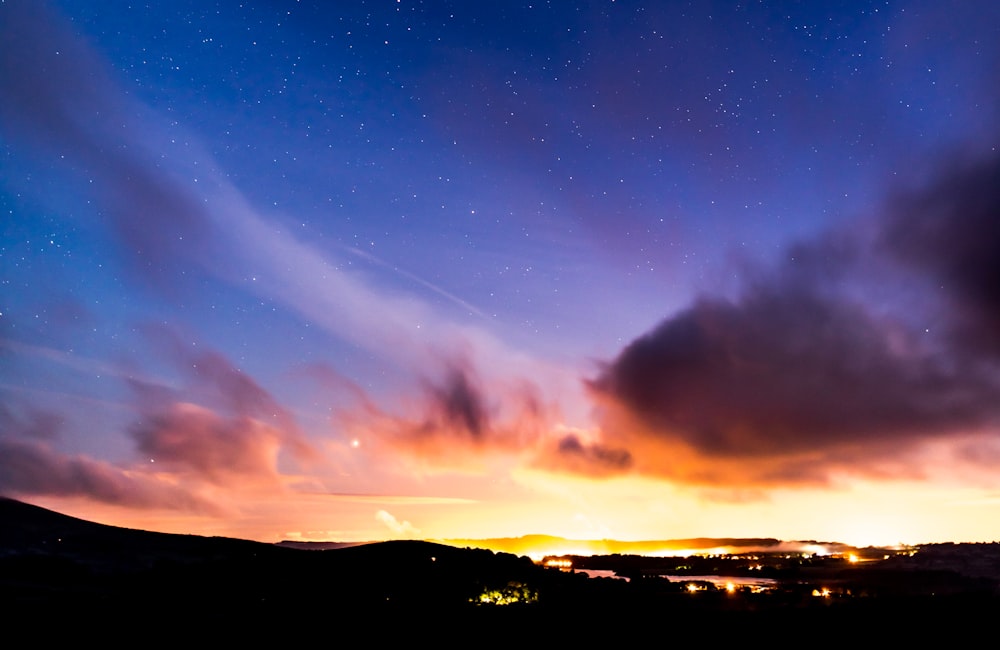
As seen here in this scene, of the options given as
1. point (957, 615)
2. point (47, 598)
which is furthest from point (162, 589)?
Result: point (957, 615)

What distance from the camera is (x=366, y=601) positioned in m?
46.6

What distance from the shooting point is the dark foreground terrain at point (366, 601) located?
1403 inches

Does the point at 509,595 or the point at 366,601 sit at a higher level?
the point at 366,601

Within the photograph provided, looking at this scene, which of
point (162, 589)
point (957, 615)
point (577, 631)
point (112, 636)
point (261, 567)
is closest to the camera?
point (112, 636)

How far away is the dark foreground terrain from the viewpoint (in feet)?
117

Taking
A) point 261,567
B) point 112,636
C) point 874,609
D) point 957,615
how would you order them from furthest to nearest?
point 261,567 → point 874,609 → point 957,615 → point 112,636

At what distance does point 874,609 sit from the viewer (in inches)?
2066

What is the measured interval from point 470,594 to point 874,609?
107 ft

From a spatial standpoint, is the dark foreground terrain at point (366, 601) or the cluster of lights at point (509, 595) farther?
the cluster of lights at point (509, 595)

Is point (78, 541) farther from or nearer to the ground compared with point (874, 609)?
farther from the ground

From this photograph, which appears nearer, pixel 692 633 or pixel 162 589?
pixel 692 633

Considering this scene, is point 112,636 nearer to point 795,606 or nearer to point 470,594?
point 470,594

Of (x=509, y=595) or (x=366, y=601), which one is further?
(x=509, y=595)

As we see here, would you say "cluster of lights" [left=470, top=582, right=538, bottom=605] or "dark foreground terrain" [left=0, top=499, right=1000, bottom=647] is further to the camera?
"cluster of lights" [left=470, top=582, right=538, bottom=605]
